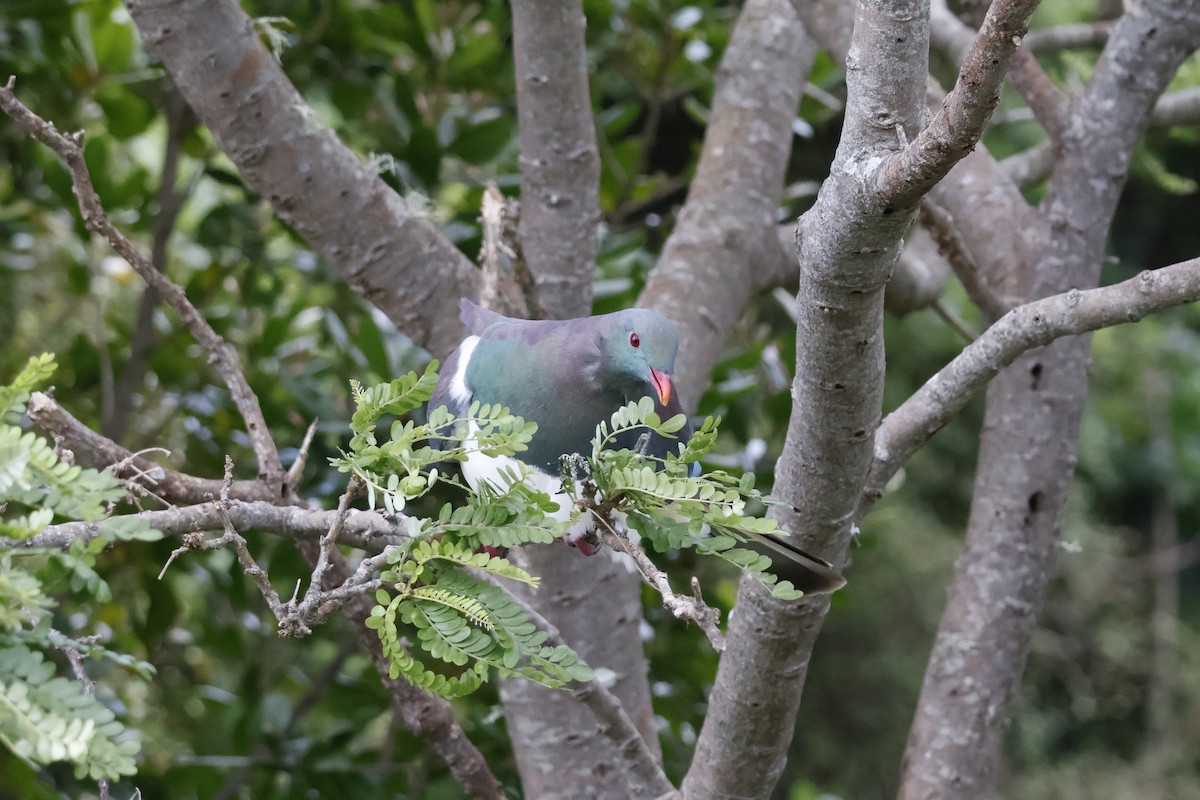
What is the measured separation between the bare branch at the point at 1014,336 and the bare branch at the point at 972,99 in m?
0.25

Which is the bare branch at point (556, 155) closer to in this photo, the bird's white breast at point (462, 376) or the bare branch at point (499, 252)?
the bare branch at point (499, 252)

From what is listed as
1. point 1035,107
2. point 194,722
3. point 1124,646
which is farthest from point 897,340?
point 194,722

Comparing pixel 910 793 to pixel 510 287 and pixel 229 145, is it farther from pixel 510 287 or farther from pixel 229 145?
pixel 229 145

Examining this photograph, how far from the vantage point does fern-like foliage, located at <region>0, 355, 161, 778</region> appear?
22.0 inches

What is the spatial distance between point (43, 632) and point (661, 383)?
0.59 metres

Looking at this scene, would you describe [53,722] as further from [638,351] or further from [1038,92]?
[1038,92]

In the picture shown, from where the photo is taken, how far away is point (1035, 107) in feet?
5.32

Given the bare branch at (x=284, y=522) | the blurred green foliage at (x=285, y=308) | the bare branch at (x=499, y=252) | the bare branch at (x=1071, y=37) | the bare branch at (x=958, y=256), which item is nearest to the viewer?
the bare branch at (x=284, y=522)

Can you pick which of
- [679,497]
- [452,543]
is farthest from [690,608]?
[452,543]

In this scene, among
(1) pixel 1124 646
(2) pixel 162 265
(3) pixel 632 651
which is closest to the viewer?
(3) pixel 632 651

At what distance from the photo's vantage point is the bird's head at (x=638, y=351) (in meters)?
1.07

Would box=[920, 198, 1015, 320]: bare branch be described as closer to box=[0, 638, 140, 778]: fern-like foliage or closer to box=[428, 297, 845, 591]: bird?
box=[428, 297, 845, 591]: bird

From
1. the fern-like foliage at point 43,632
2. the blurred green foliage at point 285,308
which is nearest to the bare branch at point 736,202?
the blurred green foliage at point 285,308

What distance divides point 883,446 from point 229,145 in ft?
2.89
